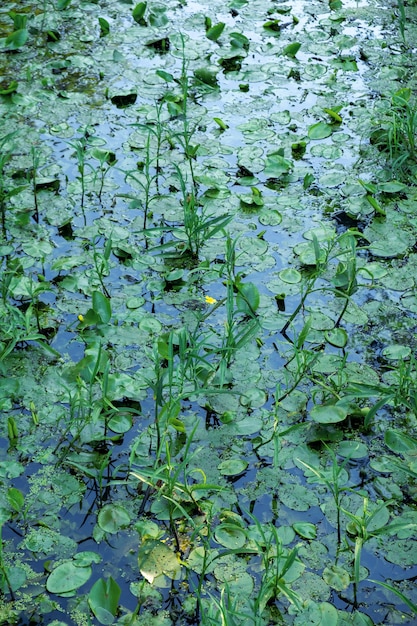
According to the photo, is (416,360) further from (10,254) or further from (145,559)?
(10,254)

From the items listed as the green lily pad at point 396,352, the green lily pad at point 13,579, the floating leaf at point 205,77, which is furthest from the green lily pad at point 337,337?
the floating leaf at point 205,77

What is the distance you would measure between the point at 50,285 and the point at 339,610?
133cm

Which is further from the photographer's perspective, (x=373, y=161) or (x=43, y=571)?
(x=373, y=161)

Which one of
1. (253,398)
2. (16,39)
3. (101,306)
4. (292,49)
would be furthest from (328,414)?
(16,39)

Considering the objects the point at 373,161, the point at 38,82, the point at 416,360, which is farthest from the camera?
the point at 38,82

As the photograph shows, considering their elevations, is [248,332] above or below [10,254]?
above

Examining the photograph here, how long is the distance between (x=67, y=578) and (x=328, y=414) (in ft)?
2.52

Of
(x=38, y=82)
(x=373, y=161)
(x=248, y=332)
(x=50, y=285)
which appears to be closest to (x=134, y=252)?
(x=50, y=285)

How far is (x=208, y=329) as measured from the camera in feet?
7.94

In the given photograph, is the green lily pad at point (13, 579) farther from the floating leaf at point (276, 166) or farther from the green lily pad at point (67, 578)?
the floating leaf at point (276, 166)

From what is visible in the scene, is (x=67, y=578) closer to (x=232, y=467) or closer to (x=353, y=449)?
(x=232, y=467)

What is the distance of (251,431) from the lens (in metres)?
2.11

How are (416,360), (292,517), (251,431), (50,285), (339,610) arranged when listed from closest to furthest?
1. (339,610)
2. (292,517)
3. (251,431)
4. (416,360)
5. (50,285)

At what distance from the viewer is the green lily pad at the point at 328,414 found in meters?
2.10
